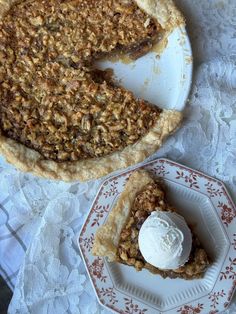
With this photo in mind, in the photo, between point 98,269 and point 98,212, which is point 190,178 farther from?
point 98,269

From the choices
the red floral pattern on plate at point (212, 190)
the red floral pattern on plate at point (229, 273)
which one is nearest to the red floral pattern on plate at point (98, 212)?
the red floral pattern on plate at point (212, 190)

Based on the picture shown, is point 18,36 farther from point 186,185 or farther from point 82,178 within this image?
point 186,185

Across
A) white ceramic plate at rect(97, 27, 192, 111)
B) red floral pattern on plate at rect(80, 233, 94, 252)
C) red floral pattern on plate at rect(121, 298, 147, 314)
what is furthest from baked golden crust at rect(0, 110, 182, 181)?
red floral pattern on plate at rect(121, 298, 147, 314)

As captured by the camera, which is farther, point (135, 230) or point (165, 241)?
point (135, 230)

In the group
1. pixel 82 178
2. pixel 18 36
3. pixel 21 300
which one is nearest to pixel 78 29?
pixel 18 36

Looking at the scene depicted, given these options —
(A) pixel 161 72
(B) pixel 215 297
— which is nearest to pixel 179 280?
(B) pixel 215 297

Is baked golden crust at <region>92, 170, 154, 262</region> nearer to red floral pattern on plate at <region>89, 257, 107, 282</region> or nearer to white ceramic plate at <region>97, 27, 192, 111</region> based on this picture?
red floral pattern on plate at <region>89, 257, 107, 282</region>

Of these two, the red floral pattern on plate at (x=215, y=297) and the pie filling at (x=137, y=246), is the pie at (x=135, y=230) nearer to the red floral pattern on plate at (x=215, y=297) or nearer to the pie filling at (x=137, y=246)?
the pie filling at (x=137, y=246)
